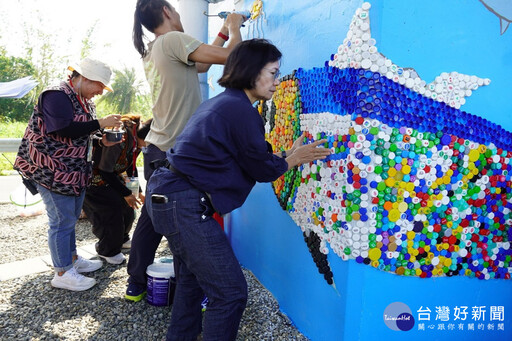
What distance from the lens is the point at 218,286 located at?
1895mm

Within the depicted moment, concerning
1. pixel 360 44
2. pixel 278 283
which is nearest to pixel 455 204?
pixel 360 44

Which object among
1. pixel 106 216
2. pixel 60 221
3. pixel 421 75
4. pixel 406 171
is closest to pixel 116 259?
pixel 106 216

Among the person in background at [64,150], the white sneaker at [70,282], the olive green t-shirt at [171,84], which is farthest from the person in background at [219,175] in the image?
the white sneaker at [70,282]

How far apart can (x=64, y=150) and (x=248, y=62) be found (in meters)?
1.84

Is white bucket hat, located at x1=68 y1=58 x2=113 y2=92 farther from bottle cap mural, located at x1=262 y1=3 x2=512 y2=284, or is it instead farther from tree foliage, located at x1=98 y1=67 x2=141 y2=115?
tree foliage, located at x1=98 y1=67 x2=141 y2=115

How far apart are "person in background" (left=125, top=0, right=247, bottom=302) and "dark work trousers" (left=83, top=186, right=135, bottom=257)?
1129 millimetres

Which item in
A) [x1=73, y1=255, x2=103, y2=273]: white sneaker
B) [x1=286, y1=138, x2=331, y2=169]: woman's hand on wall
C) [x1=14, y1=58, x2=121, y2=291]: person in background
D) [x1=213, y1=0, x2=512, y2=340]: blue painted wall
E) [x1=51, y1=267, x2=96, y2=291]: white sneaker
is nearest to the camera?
[x1=213, y1=0, x2=512, y2=340]: blue painted wall

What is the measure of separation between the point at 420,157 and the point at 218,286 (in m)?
1.17

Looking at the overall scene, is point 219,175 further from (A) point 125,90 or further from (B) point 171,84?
(A) point 125,90

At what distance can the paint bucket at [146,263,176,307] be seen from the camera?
2938 millimetres

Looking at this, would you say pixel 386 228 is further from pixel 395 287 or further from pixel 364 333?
pixel 364 333

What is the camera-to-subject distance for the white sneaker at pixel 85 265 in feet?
11.9

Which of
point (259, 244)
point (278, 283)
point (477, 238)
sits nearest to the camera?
point (477, 238)

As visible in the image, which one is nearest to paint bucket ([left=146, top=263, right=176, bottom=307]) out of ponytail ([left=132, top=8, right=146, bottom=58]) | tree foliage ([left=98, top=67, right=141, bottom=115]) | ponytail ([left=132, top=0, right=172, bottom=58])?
ponytail ([left=132, top=8, right=146, bottom=58])
